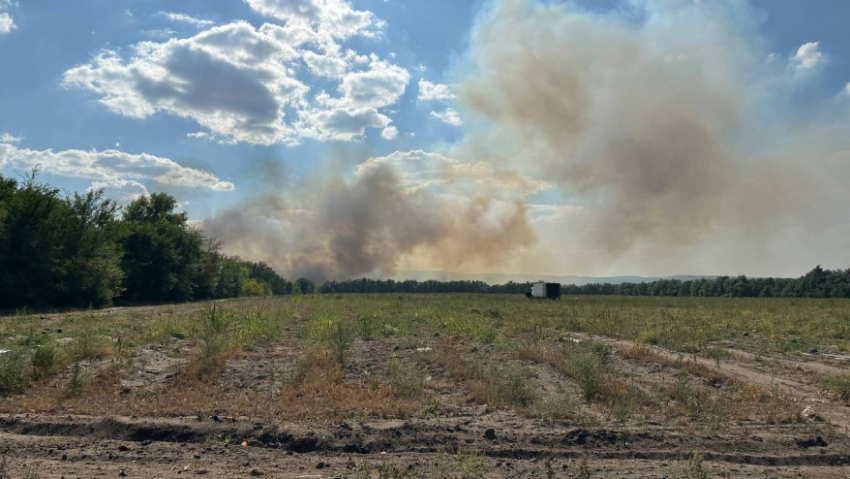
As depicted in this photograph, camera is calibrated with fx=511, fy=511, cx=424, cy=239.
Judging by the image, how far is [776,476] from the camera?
5859 millimetres

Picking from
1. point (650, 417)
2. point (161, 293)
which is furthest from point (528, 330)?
point (161, 293)

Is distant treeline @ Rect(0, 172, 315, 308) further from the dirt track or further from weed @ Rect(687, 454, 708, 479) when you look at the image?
weed @ Rect(687, 454, 708, 479)

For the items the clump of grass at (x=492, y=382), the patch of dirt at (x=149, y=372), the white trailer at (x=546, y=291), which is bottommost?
the patch of dirt at (x=149, y=372)

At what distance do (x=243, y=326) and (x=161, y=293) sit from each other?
4253 cm

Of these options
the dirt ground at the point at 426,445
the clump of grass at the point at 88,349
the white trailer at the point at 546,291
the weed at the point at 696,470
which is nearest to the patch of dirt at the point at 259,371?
the dirt ground at the point at 426,445

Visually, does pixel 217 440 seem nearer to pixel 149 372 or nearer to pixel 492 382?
pixel 492 382

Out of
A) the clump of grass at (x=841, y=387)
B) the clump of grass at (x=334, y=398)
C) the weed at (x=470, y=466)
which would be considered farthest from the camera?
the clump of grass at (x=841, y=387)


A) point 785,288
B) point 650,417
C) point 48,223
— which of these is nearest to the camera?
point 650,417

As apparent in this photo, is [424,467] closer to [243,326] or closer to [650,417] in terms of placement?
[650,417]

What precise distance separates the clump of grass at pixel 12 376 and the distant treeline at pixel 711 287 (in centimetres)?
9154

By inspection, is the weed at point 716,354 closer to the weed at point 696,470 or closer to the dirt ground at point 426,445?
the dirt ground at point 426,445

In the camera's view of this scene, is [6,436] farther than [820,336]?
No

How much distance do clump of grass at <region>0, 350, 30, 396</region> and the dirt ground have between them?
1.22m

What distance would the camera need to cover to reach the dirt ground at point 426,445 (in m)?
5.77
